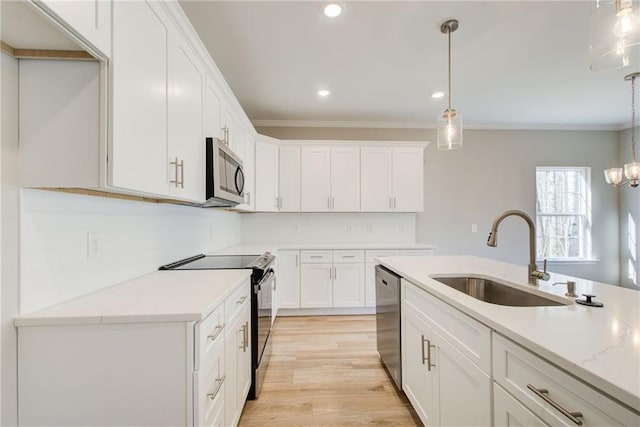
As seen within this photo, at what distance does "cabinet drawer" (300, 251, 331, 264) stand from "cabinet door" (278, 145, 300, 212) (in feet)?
2.15

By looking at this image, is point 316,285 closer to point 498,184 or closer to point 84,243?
point 84,243

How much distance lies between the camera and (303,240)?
4219 millimetres

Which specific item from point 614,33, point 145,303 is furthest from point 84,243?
point 614,33

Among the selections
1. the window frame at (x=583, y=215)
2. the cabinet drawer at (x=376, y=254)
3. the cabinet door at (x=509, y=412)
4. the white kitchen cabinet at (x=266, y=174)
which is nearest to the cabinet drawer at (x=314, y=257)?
the cabinet drawer at (x=376, y=254)

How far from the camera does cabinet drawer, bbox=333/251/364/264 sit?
12.1 feet

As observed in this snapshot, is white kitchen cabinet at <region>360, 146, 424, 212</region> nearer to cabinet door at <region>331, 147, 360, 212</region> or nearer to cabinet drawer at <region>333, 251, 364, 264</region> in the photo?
cabinet door at <region>331, 147, 360, 212</region>

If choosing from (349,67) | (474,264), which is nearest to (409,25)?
(349,67)

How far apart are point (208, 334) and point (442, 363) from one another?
1.09 metres

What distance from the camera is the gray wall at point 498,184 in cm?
437

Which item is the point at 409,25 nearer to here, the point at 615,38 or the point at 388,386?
the point at 615,38

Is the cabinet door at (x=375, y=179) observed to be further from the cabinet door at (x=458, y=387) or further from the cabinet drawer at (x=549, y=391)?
the cabinet drawer at (x=549, y=391)

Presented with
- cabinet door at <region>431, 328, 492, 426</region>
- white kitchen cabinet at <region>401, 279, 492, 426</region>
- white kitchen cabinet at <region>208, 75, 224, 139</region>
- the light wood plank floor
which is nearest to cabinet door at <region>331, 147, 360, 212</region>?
the light wood plank floor

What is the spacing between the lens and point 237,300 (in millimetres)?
1622

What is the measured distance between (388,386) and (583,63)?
339 cm
